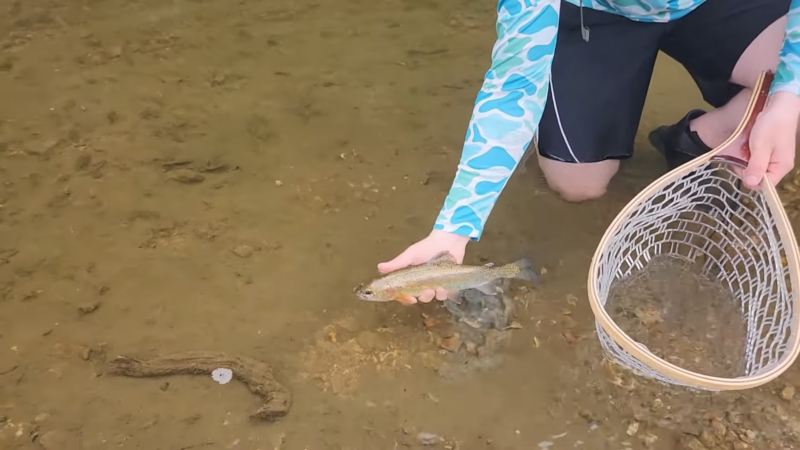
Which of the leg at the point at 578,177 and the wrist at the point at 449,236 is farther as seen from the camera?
the leg at the point at 578,177

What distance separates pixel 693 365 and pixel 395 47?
1.21 m

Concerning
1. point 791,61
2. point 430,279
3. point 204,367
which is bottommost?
point 204,367

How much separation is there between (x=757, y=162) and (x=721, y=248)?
1.21 feet

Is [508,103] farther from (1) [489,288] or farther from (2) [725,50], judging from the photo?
(2) [725,50]

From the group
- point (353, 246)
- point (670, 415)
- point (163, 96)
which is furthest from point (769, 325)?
point (163, 96)

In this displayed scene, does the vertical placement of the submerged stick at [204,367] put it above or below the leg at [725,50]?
below

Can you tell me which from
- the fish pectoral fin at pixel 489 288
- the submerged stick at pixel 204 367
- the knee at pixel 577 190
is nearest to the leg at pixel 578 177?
the knee at pixel 577 190

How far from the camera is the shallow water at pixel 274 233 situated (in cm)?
121

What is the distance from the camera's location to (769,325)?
1.26 m

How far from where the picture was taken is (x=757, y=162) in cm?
111

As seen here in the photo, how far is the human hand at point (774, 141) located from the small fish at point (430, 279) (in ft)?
1.32

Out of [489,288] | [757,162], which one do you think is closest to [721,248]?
[757,162]

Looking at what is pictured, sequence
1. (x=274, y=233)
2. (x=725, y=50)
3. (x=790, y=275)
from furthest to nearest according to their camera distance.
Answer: (x=274, y=233), (x=725, y=50), (x=790, y=275)

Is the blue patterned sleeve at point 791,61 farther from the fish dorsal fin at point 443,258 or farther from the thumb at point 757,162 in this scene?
the fish dorsal fin at point 443,258
